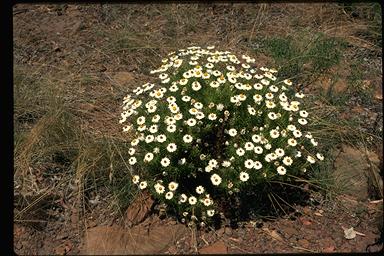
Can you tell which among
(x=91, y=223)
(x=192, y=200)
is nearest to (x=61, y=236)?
(x=91, y=223)

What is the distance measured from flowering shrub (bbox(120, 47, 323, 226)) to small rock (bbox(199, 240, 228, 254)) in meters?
0.20

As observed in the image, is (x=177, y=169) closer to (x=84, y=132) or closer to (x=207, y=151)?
(x=207, y=151)

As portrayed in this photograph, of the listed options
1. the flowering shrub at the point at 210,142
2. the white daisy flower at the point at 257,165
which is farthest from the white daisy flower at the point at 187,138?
the white daisy flower at the point at 257,165

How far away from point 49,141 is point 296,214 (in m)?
1.96

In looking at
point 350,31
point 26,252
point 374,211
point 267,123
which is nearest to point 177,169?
point 267,123

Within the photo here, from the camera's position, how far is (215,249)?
3182 mm

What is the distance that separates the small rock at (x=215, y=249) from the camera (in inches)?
125

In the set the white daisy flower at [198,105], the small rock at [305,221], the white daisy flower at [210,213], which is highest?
the white daisy flower at [198,105]

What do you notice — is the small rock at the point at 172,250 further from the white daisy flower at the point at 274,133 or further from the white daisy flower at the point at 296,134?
the white daisy flower at the point at 296,134

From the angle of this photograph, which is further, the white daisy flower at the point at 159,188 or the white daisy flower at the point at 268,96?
the white daisy flower at the point at 268,96

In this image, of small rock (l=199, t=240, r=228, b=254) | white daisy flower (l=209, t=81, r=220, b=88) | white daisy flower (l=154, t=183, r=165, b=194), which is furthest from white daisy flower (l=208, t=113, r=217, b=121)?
small rock (l=199, t=240, r=228, b=254)

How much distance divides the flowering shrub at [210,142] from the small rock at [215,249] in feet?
0.66

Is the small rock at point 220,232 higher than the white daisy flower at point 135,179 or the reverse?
the reverse

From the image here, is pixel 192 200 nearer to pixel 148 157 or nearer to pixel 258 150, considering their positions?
pixel 148 157
